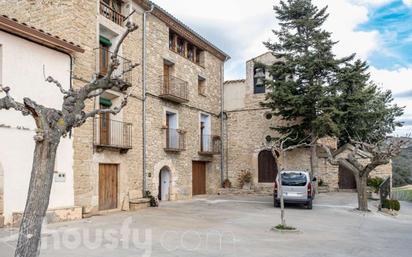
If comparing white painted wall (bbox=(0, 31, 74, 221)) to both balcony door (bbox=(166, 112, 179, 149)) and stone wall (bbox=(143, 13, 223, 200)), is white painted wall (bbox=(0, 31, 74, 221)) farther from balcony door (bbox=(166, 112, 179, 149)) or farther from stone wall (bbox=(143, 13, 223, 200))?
balcony door (bbox=(166, 112, 179, 149))

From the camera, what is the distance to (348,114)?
19.8m

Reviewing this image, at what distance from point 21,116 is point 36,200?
707cm

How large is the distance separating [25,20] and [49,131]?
1030 cm

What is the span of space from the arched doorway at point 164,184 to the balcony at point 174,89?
342 cm

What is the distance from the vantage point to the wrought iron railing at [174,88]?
17.7m

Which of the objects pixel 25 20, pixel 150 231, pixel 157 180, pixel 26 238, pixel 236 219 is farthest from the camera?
pixel 157 180

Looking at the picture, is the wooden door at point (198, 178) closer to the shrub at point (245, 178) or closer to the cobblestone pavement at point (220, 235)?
the shrub at point (245, 178)

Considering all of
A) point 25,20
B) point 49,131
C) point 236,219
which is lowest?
point 236,219

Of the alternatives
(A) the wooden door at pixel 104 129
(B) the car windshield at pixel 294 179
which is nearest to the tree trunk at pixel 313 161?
(B) the car windshield at pixel 294 179

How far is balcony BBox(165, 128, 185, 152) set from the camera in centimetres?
1819

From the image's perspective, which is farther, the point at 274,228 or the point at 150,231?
the point at 274,228

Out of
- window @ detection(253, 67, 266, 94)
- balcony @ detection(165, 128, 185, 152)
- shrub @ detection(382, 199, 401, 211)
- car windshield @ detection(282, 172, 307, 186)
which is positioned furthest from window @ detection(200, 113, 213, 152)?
shrub @ detection(382, 199, 401, 211)

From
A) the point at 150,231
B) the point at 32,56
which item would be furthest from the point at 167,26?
the point at 150,231

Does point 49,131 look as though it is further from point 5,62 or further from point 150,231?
point 5,62
